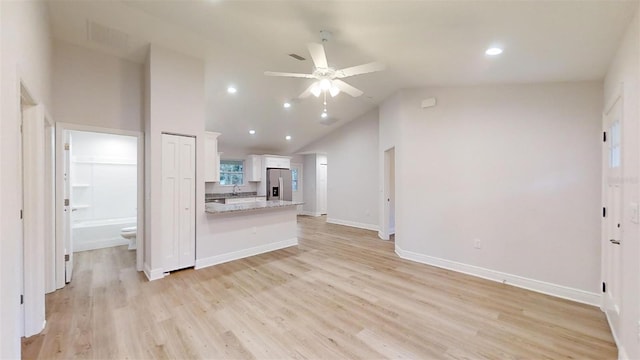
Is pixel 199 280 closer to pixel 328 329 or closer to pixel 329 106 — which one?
pixel 328 329

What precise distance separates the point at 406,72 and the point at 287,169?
223 inches

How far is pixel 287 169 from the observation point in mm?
8719

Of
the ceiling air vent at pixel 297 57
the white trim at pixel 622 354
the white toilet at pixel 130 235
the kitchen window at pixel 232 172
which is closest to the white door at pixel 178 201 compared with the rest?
the white toilet at pixel 130 235

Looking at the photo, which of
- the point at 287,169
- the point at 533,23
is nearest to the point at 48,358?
the point at 533,23

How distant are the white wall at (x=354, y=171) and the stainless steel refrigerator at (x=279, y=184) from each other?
4.77 ft

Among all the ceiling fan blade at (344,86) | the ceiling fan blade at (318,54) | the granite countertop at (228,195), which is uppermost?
the ceiling fan blade at (318,54)

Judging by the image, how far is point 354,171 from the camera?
7.27 m

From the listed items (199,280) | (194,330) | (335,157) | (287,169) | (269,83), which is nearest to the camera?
(194,330)

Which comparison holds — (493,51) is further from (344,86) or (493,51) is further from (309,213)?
(309,213)

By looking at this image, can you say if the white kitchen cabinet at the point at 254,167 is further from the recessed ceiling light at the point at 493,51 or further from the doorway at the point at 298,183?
the recessed ceiling light at the point at 493,51

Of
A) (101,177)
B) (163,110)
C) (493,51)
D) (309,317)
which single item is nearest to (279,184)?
(101,177)

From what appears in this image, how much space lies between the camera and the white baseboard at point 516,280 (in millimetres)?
2916

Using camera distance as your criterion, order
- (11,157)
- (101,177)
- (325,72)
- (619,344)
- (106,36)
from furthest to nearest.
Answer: (101,177) → (106,36) → (325,72) → (619,344) → (11,157)

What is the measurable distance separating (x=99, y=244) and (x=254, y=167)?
4088 millimetres
